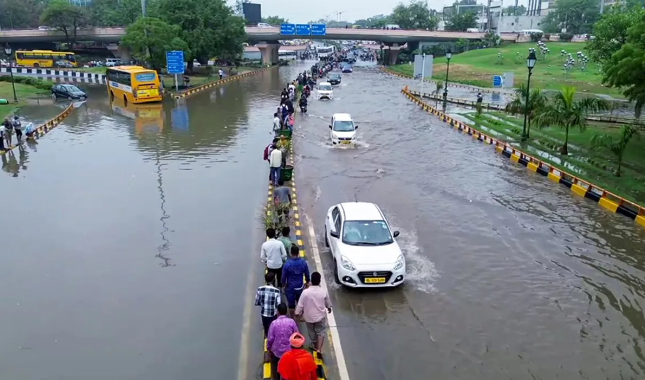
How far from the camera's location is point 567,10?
115438mm

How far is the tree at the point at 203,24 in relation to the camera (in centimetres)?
5772

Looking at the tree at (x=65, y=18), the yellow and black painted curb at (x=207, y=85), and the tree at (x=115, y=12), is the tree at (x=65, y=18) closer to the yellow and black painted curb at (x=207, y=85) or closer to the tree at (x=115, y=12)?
the tree at (x=115, y=12)

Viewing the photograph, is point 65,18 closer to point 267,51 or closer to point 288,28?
point 267,51

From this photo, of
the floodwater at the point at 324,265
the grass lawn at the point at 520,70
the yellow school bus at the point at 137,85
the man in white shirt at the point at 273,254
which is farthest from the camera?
the grass lawn at the point at 520,70

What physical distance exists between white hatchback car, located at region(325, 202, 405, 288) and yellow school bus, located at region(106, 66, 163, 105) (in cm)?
2885

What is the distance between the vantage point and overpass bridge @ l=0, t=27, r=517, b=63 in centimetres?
7694

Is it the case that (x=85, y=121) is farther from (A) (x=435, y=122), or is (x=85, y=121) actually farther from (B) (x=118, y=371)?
(B) (x=118, y=371)

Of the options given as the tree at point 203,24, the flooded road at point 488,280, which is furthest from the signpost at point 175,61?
the flooded road at point 488,280

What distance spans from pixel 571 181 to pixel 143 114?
25.3m

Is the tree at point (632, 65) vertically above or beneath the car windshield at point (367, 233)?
above

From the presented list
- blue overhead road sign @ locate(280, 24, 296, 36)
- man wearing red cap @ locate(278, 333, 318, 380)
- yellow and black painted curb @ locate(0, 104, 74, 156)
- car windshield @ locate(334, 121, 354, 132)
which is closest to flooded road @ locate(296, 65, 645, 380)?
man wearing red cap @ locate(278, 333, 318, 380)

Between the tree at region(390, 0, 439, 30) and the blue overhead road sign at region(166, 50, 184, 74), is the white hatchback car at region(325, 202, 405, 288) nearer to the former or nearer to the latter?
the blue overhead road sign at region(166, 50, 184, 74)

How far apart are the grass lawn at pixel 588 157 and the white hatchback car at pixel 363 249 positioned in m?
9.87

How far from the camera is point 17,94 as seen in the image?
136 feet
